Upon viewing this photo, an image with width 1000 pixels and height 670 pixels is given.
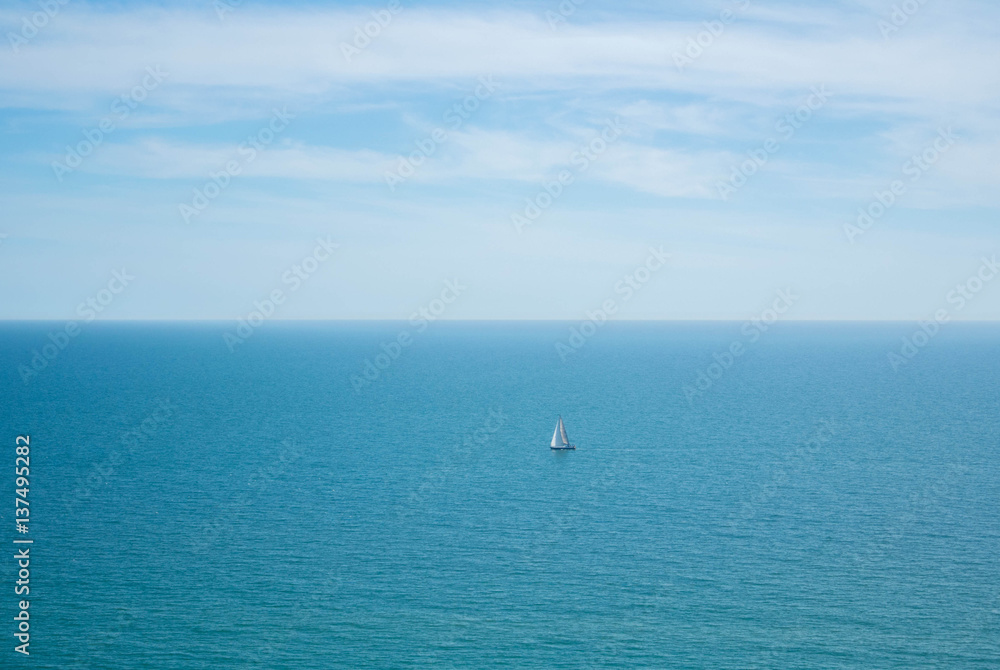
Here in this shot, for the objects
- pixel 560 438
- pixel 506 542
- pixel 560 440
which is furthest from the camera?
pixel 560 438

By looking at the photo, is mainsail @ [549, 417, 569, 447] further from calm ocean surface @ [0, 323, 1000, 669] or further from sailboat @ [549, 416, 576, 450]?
calm ocean surface @ [0, 323, 1000, 669]

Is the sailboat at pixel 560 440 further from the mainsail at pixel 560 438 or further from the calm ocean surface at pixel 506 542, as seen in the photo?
the calm ocean surface at pixel 506 542

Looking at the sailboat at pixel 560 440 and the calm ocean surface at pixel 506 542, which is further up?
the sailboat at pixel 560 440

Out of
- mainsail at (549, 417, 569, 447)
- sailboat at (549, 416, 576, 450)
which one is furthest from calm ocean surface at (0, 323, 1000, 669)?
mainsail at (549, 417, 569, 447)

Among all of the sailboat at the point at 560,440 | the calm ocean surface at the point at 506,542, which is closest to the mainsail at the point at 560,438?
the sailboat at the point at 560,440

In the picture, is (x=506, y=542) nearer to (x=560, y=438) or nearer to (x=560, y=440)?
(x=560, y=440)

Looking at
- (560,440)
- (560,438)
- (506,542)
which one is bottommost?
(506,542)

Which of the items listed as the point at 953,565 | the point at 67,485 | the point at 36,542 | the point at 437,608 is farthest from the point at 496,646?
the point at 67,485

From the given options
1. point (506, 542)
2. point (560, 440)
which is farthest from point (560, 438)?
point (506, 542)
